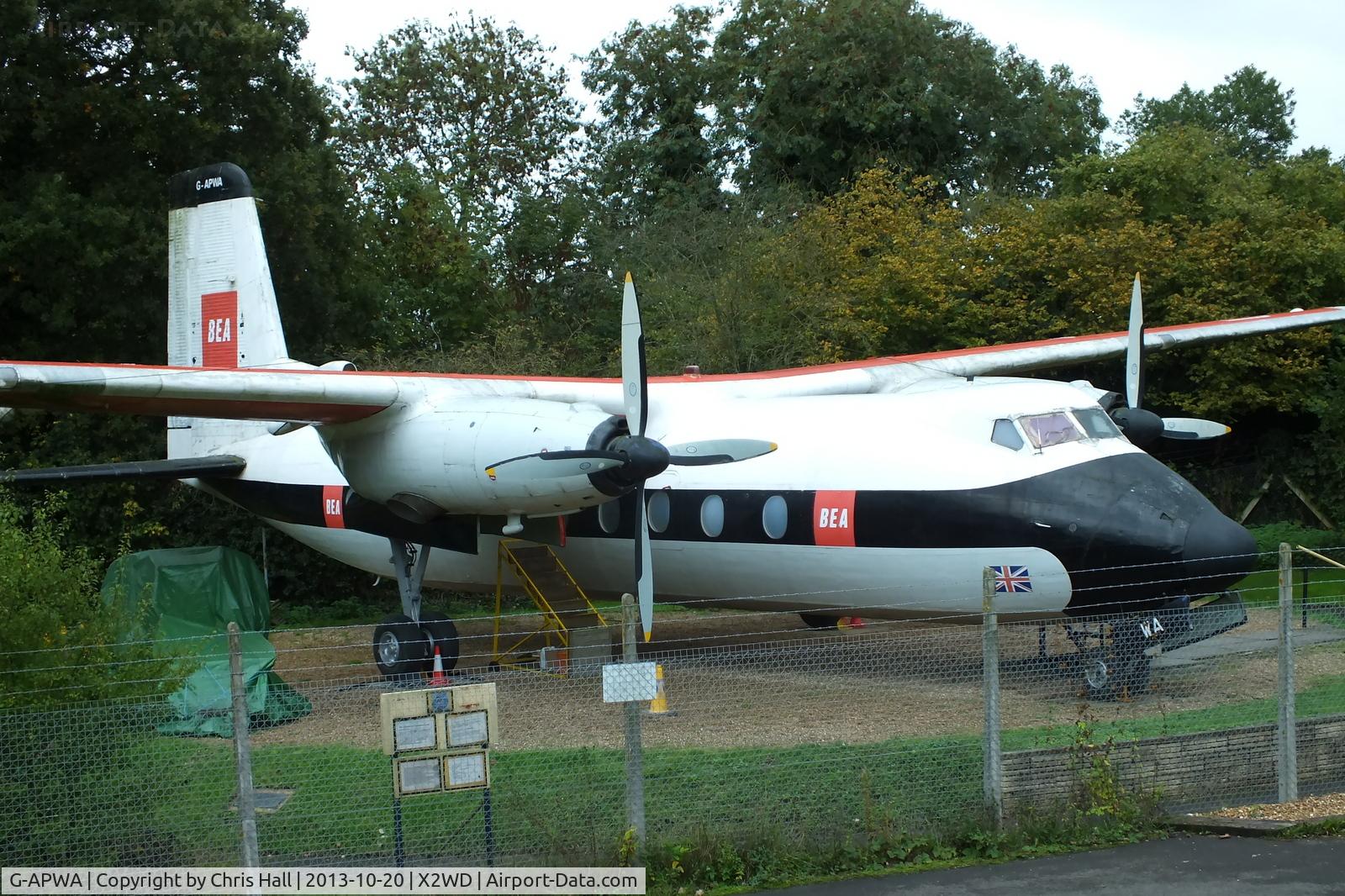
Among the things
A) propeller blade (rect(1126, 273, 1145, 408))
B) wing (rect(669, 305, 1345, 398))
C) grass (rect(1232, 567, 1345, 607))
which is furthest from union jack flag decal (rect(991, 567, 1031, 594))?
grass (rect(1232, 567, 1345, 607))

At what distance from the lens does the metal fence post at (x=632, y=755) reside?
7340mm

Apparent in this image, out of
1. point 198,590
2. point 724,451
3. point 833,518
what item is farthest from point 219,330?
point 833,518

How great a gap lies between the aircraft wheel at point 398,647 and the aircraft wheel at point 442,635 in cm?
6

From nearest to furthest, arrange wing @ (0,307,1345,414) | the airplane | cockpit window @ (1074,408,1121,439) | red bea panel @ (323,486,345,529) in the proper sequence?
the airplane → wing @ (0,307,1345,414) → cockpit window @ (1074,408,1121,439) → red bea panel @ (323,486,345,529)

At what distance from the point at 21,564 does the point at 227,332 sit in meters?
10.9

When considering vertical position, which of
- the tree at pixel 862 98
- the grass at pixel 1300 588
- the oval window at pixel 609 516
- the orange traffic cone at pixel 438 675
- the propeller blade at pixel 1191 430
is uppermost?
the tree at pixel 862 98

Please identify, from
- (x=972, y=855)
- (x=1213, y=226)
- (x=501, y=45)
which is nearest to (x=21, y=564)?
(x=972, y=855)

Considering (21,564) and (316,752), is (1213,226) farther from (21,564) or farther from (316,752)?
(21,564)

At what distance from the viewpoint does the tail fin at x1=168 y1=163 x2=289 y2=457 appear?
715 inches

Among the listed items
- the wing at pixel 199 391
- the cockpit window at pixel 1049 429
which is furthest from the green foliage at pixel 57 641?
the cockpit window at pixel 1049 429

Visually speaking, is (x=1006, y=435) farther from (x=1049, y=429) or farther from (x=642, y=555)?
(x=642, y=555)

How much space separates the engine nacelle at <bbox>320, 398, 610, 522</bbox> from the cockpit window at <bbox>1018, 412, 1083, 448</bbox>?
4.28 meters

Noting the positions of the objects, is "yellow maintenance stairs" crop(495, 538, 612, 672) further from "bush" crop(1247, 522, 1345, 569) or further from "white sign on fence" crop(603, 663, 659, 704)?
"bush" crop(1247, 522, 1345, 569)

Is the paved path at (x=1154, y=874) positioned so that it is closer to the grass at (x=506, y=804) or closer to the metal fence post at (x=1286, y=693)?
the grass at (x=506, y=804)
